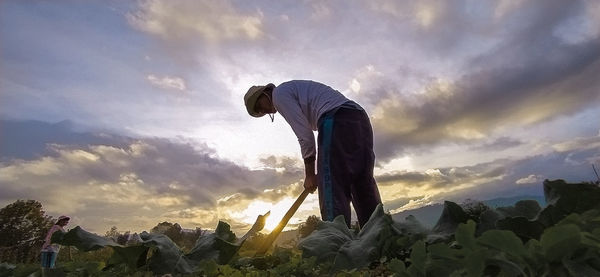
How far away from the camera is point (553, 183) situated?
1.61 metres

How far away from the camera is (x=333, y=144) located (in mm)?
4664

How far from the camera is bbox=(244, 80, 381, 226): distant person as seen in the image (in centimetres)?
450

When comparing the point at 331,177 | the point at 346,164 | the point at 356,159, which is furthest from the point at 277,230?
the point at 356,159

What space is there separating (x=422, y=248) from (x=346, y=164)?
3.28 metres

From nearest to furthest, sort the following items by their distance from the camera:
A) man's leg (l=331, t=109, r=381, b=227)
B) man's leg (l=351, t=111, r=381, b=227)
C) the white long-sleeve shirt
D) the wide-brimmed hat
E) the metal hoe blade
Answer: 1. the metal hoe blade
2. man's leg (l=331, t=109, r=381, b=227)
3. man's leg (l=351, t=111, r=381, b=227)
4. the white long-sleeve shirt
5. the wide-brimmed hat

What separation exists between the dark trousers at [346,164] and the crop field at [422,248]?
3.41 feet

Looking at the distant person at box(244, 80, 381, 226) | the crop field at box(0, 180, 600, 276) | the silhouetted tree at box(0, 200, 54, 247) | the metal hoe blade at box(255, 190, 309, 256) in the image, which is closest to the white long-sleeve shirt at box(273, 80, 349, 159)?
the distant person at box(244, 80, 381, 226)

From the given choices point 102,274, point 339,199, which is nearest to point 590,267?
point 102,274

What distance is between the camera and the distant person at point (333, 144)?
4.50 metres

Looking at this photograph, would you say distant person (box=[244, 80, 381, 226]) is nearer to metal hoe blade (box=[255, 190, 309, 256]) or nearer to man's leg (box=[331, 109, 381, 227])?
man's leg (box=[331, 109, 381, 227])

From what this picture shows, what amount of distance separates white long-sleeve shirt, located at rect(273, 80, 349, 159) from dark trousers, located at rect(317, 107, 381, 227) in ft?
0.80

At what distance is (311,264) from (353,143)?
2.74m

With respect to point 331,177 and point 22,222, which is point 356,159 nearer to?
point 331,177

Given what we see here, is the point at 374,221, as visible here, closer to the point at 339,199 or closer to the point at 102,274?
the point at 102,274
